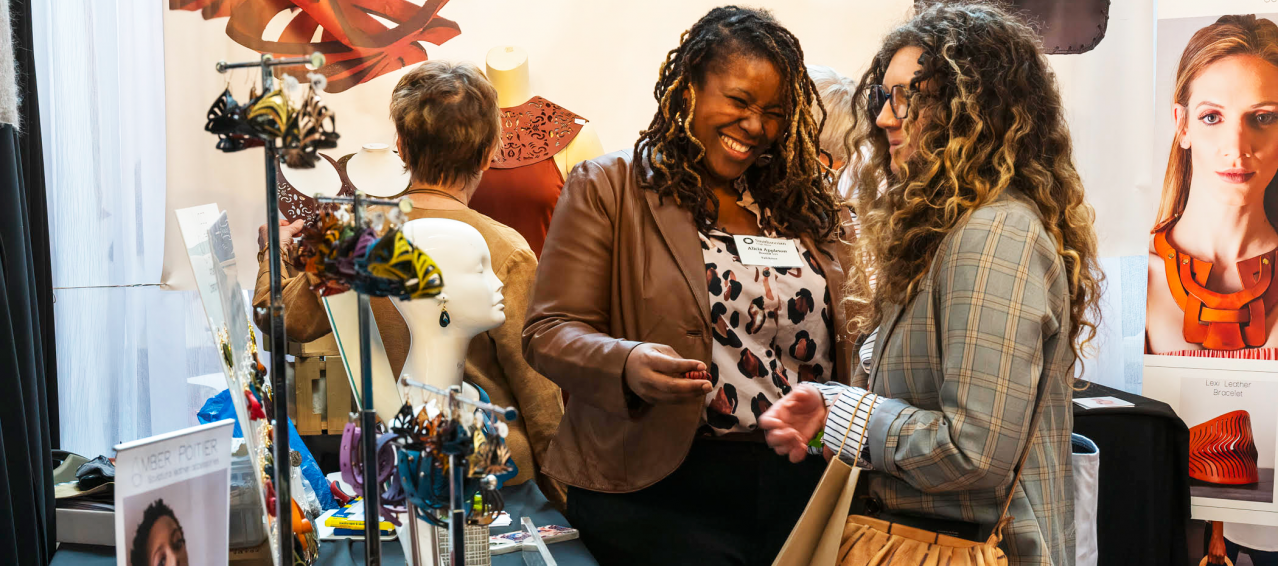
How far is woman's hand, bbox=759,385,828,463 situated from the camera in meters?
1.29

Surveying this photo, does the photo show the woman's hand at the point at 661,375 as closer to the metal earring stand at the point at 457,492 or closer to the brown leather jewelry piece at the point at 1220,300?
the metal earring stand at the point at 457,492

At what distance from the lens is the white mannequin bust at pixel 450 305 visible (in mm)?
1298

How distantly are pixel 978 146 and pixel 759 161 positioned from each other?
22.6 inches

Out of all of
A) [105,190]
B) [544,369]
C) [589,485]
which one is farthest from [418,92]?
[105,190]

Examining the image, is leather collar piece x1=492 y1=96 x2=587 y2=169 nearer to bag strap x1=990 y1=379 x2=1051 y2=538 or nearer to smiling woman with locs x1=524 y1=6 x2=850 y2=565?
smiling woman with locs x1=524 y1=6 x2=850 y2=565

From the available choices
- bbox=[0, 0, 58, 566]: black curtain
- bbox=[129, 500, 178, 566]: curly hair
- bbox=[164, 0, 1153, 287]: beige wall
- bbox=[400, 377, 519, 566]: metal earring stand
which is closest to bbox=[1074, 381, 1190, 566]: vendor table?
bbox=[164, 0, 1153, 287]: beige wall

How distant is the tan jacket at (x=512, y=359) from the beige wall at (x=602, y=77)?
146cm

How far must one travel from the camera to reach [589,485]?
63.2 inches

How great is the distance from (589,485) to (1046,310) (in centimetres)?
83

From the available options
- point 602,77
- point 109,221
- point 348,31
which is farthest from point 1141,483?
point 109,221

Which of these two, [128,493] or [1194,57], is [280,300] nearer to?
[128,493]

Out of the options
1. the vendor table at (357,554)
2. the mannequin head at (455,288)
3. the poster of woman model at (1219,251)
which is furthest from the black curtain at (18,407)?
the poster of woman model at (1219,251)

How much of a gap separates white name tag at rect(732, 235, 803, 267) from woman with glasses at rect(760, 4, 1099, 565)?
0.31 meters

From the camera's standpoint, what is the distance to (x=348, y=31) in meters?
3.21
